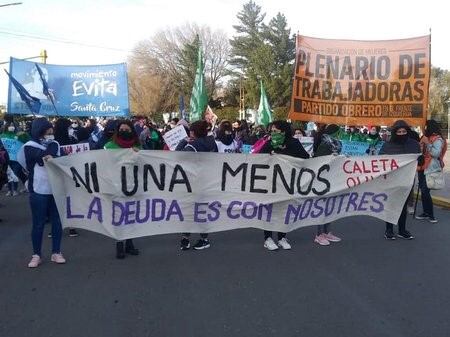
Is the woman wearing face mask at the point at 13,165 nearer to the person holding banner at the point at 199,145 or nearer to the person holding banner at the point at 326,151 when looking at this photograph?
the person holding banner at the point at 199,145

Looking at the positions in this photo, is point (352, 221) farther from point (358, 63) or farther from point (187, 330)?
point (187, 330)

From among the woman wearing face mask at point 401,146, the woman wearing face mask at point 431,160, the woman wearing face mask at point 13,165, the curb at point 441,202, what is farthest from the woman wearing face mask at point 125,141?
the curb at point 441,202

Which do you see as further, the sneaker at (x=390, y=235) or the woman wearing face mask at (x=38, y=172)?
the sneaker at (x=390, y=235)

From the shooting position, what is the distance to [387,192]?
7262mm

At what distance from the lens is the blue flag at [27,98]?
1110 cm

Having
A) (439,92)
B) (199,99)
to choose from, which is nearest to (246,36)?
(439,92)

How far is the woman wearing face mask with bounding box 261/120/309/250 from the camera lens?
22.8ft

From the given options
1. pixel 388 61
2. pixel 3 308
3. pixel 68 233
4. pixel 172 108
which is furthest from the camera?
pixel 172 108

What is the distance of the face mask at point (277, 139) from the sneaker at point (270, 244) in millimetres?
1240

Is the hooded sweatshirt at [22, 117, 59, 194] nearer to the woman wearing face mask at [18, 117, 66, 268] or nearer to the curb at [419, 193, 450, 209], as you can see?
the woman wearing face mask at [18, 117, 66, 268]

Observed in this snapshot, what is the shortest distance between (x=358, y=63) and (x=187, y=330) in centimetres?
585

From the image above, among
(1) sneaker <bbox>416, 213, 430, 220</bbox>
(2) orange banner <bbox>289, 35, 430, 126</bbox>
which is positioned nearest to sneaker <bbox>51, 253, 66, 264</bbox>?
(2) orange banner <bbox>289, 35, 430, 126</bbox>

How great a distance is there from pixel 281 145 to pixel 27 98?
668 centimetres

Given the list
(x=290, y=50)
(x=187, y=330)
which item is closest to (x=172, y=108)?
(x=290, y=50)
